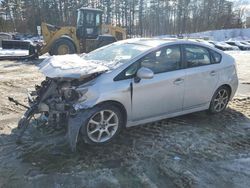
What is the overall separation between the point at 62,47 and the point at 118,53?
11.8m

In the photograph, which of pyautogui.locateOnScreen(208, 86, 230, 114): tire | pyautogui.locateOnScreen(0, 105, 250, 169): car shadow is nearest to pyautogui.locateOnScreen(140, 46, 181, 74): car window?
pyautogui.locateOnScreen(0, 105, 250, 169): car shadow

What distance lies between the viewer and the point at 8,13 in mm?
56812

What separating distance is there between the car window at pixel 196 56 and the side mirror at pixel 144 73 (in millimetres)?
1128

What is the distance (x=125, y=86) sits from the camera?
15.1 feet

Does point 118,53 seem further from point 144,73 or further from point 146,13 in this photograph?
point 146,13

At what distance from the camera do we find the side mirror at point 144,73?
4594 millimetres

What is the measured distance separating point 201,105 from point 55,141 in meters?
2.82

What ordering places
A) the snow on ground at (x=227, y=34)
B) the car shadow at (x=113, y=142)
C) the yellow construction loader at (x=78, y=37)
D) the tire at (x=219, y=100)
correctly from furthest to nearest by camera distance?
the snow on ground at (x=227, y=34) → the yellow construction loader at (x=78, y=37) → the tire at (x=219, y=100) → the car shadow at (x=113, y=142)

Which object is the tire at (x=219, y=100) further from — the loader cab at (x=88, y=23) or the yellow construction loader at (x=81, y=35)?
the loader cab at (x=88, y=23)

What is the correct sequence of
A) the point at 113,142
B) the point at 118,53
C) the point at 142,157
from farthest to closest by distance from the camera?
the point at 118,53 → the point at 113,142 → the point at 142,157

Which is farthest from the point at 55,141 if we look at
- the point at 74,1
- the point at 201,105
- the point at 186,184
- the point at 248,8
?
the point at 248,8

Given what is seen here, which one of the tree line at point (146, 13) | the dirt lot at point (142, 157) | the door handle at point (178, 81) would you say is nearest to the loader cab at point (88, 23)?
the dirt lot at point (142, 157)

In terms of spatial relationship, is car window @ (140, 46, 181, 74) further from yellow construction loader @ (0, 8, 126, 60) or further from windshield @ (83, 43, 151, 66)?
yellow construction loader @ (0, 8, 126, 60)

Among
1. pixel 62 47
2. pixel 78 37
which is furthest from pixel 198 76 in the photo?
pixel 78 37
